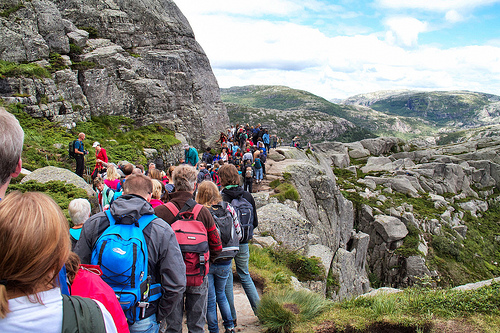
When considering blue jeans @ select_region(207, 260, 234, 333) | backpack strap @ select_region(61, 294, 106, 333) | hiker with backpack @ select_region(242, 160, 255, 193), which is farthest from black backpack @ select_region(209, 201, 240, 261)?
hiker with backpack @ select_region(242, 160, 255, 193)

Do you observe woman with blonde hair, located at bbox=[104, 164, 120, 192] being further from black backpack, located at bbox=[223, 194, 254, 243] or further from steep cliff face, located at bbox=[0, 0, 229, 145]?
steep cliff face, located at bbox=[0, 0, 229, 145]

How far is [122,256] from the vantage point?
3.27m

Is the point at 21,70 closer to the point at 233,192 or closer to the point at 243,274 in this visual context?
the point at 233,192

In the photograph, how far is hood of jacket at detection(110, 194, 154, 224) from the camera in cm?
341

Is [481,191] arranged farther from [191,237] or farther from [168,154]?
[191,237]

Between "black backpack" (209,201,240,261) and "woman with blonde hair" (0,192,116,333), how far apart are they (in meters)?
3.17

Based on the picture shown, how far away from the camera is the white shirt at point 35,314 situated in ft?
5.47

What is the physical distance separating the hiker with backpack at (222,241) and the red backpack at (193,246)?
670 mm

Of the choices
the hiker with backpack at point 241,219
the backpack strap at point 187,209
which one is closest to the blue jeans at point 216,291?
the hiker with backpack at point 241,219

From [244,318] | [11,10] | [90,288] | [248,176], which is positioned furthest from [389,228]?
[11,10]

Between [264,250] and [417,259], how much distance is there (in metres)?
24.0

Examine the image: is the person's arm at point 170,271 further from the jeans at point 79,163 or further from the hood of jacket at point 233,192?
the jeans at point 79,163

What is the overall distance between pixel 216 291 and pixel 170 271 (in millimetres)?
2070

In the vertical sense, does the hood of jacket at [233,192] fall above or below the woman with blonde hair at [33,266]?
below
